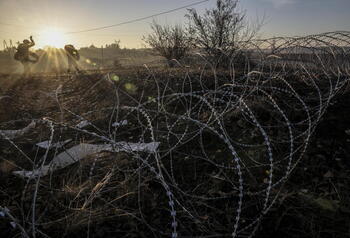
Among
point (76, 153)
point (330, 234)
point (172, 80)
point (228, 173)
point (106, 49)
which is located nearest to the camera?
point (330, 234)

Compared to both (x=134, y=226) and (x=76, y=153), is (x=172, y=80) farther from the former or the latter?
(x=134, y=226)

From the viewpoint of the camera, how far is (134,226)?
2426 millimetres

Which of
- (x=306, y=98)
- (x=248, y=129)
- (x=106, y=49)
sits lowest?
(x=248, y=129)

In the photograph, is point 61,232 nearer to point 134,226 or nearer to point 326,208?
point 134,226

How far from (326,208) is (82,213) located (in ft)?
7.53

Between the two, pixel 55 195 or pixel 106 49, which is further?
pixel 106 49

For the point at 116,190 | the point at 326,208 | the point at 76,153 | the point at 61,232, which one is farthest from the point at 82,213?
the point at 326,208

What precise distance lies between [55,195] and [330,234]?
267 centimetres

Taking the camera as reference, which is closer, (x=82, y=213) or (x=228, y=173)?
(x=82, y=213)

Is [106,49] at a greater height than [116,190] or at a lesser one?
greater

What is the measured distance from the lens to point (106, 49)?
66188 mm

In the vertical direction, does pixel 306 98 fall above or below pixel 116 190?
above

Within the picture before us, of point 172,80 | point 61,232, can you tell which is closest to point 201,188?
point 61,232

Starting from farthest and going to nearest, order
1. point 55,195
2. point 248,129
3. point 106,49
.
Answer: point 106,49 → point 248,129 → point 55,195
